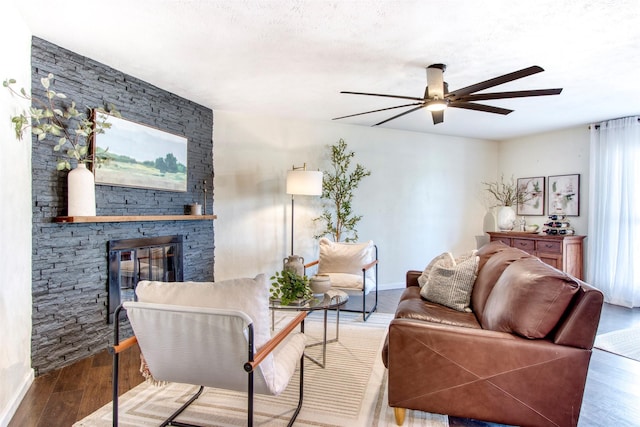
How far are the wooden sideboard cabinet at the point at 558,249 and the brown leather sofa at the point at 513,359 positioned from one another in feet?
11.9

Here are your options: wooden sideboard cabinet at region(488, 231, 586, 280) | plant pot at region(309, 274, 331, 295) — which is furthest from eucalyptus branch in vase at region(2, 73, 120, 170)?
wooden sideboard cabinet at region(488, 231, 586, 280)

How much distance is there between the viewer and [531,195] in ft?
19.3

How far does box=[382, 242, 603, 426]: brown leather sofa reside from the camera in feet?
5.70

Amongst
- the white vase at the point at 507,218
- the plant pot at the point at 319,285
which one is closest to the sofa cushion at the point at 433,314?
the plant pot at the point at 319,285

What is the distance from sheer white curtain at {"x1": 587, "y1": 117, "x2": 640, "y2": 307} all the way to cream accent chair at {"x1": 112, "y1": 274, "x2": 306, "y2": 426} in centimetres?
509

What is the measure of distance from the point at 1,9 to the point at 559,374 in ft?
11.9

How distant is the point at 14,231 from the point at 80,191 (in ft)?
1.88

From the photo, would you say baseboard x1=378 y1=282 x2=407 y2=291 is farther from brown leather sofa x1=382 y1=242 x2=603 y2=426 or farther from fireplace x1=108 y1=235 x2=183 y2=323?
brown leather sofa x1=382 y1=242 x2=603 y2=426

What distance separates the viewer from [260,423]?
2059 mm

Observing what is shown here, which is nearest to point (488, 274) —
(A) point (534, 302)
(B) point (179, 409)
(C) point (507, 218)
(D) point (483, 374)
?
(A) point (534, 302)

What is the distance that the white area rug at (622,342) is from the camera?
10.2 feet

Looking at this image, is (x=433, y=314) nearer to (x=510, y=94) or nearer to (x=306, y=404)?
(x=306, y=404)

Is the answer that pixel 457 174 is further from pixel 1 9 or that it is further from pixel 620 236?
pixel 1 9

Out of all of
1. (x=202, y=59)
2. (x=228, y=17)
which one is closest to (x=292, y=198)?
(x=202, y=59)
